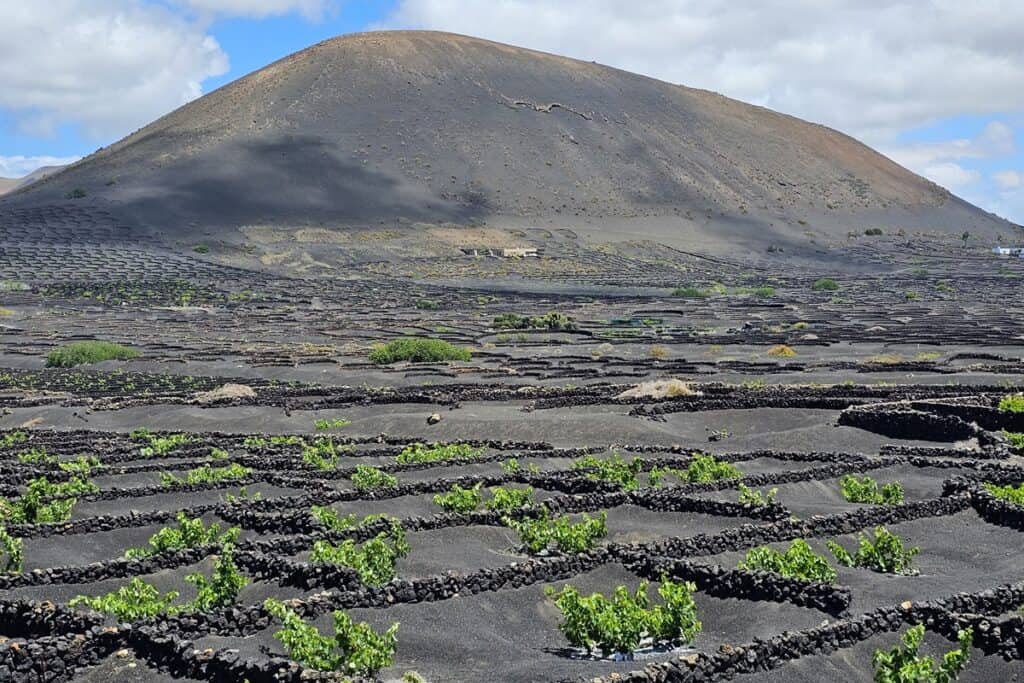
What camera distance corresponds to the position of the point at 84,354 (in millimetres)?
58094

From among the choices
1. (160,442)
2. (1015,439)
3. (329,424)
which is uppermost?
(1015,439)

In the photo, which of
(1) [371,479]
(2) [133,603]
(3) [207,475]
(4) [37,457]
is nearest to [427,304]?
(4) [37,457]

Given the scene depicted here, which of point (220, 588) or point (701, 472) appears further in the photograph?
point (701, 472)

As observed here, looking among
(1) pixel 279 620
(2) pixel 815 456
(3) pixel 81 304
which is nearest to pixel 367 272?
(3) pixel 81 304

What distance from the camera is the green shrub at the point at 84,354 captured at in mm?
57312

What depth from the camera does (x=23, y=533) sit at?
68.5 feet

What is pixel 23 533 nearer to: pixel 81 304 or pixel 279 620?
pixel 279 620

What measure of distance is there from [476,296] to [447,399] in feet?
200

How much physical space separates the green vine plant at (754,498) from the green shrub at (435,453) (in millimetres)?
7063

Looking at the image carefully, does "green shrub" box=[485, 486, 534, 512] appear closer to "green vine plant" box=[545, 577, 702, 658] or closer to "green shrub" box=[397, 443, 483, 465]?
"green shrub" box=[397, 443, 483, 465]

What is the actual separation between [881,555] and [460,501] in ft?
24.7

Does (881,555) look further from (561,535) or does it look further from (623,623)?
(623,623)

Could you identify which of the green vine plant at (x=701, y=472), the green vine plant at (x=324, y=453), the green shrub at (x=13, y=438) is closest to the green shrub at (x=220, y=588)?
the green vine plant at (x=324, y=453)

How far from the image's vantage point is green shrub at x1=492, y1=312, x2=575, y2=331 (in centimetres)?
7201
